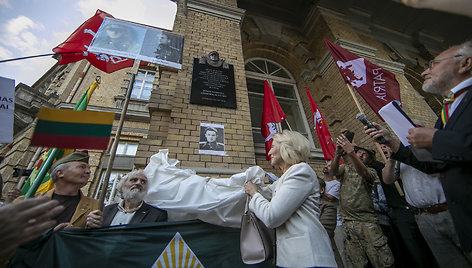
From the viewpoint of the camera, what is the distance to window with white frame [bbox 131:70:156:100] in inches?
399

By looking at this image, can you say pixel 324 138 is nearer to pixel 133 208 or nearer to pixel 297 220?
pixel 297 220

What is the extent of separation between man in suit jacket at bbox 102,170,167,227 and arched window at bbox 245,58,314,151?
405 centimetres

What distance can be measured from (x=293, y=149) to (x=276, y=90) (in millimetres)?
5433

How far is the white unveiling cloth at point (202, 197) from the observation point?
1.70 metres

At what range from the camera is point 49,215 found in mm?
946

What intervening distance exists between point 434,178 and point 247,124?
230cm

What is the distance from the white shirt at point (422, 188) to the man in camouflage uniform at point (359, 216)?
0.44 meters

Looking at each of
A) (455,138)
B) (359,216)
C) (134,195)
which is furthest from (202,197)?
(359,216)

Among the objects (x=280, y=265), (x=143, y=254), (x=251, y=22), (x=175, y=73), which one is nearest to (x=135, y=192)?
(x=143, y=254)

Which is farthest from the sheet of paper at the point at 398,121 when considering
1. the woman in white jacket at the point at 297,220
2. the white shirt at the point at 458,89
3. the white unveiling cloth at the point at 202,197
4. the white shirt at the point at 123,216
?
the white shirt at the point at 123,216

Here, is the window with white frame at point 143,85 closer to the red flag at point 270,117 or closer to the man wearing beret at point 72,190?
the red flag at point 270,117

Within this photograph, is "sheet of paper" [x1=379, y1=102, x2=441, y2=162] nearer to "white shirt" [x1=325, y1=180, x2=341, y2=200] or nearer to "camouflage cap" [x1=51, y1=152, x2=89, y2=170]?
"white shirt" [x1=325, y1=180, x2=341, y2=200]

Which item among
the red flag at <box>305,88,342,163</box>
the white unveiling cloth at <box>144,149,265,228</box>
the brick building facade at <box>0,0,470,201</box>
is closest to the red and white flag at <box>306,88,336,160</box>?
the red flag at <box>305,88,342,163</box>

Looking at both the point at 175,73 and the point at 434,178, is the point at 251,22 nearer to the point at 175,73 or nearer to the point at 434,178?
the point at 175,73
